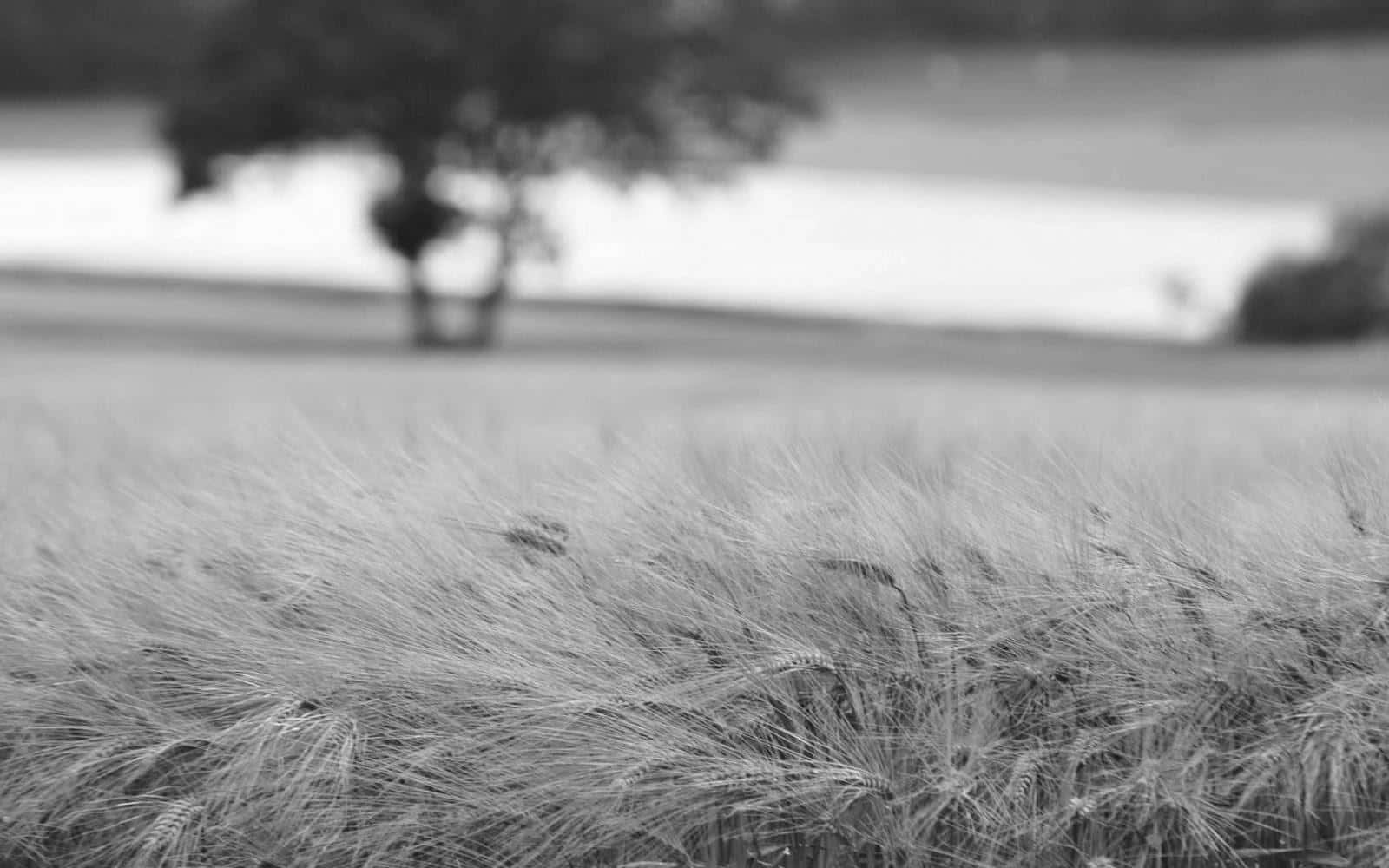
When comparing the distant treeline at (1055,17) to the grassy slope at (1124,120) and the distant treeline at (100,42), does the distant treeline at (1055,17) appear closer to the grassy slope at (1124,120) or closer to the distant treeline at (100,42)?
the grassy slope at (1124,120)

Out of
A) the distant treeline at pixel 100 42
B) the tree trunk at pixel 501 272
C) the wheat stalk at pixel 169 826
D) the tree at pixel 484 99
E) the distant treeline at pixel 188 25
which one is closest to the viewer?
the wheat stalk at pixel 169 826

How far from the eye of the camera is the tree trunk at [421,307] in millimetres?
28312

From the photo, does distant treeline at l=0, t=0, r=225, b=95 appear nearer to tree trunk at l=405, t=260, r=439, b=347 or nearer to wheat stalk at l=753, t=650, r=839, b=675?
tree trunk at l=405, t=260, r=439, b=347

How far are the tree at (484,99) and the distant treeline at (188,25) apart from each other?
357cm

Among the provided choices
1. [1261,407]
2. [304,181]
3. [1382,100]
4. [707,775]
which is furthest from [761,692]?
[1382,100]

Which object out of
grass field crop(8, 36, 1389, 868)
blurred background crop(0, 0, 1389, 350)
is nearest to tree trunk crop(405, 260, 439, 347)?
blurred background crop(0, 0, 1389, 350)

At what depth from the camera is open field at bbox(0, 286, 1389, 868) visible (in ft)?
8.60

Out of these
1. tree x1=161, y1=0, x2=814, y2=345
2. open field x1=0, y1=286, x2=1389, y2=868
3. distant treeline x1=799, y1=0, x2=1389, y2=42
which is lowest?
open field x1=0, y1=286, x2=1389, y2=868

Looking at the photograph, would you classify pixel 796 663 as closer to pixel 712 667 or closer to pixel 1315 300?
pixel 712 667

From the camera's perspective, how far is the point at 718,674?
2.64 metres

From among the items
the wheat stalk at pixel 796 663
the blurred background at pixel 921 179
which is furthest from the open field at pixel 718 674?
the blurred background at pixel 921 179

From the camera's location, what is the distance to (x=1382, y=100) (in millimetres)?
36531

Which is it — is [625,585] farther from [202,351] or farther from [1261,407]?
[202,351]

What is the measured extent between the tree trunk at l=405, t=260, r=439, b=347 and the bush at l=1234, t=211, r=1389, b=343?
16.1m
